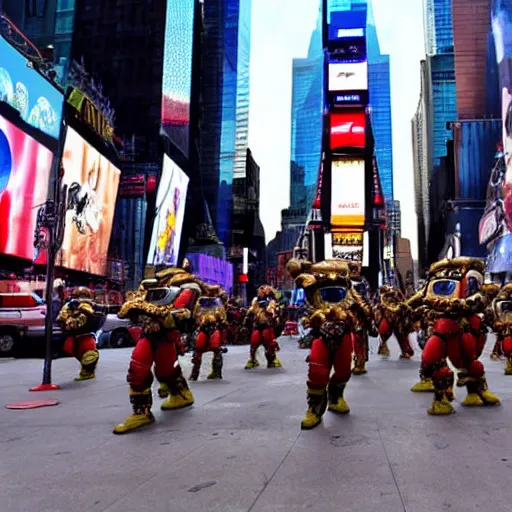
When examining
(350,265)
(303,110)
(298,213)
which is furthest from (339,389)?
(303,110)

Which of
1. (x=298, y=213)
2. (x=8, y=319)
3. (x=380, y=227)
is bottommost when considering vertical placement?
(x=8, y=319)

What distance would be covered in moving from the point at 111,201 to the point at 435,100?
66937mm

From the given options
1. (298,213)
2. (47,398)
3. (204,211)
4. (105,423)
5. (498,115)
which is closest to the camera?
(105,423)

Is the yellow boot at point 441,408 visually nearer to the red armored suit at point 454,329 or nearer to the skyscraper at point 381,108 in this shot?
the red armored suit at point 454,329

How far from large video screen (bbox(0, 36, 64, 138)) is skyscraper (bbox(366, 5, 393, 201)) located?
93.7 meters

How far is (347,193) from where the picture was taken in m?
58.6

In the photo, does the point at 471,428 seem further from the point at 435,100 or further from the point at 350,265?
the point at 435,100

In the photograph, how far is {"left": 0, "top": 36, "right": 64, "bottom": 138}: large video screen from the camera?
21.9m

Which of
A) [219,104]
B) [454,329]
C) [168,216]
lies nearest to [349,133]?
[219,104]

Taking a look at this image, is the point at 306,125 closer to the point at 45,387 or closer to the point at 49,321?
the point at 49,321

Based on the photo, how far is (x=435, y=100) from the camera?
8612 cm

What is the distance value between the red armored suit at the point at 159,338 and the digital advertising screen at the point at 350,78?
189 ft

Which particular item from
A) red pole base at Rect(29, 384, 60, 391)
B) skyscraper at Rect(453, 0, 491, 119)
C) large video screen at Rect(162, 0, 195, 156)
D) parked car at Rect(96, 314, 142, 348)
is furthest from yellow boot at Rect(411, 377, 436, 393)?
skyscraper at Rect(453, 0, 491, 119)

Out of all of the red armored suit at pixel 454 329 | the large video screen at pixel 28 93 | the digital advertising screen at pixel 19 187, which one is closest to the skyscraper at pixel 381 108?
the large video screen at pixel 28 93
